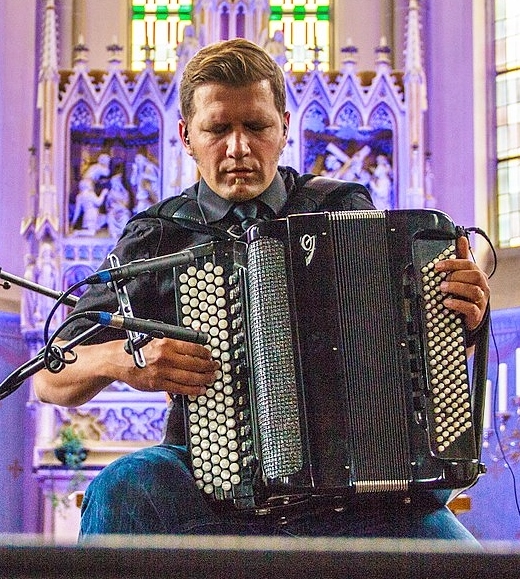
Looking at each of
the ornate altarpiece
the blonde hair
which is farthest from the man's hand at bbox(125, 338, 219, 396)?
the ornate altarpiece

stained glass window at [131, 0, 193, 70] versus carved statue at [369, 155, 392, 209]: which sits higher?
stained glass window at [131, 0, 193, 70]

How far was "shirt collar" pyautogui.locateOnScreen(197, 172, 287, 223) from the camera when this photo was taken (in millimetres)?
2262

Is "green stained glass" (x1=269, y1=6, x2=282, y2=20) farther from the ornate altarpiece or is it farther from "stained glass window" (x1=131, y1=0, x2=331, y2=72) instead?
the ornate altarpiece

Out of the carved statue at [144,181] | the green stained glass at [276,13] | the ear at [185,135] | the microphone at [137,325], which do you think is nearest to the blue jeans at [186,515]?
the microphone at [137,325]

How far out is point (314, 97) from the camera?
6723 mm

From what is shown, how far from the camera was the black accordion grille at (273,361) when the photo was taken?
191 centimetres

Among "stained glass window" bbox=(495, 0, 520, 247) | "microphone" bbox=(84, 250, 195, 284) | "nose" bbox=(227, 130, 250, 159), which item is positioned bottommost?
"microphone" bbox=(84, 250, 195, 284)

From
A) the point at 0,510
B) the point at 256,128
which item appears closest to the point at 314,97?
the point at 0,510

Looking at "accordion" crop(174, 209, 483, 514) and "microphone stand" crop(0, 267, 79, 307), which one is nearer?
"accordion" crop(174, 209, 483, 514)

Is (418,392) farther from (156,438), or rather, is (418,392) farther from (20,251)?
(20,251)

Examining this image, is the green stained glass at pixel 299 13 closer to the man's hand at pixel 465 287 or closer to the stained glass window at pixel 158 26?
the stained glass window at pixel 158 26

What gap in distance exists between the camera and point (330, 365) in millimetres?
1941

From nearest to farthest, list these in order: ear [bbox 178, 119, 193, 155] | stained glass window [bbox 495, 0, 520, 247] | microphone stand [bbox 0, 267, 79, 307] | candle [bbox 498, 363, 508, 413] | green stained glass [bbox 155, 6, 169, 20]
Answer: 1. microphone stand [bbox 0, 267, 79, 307]
2. ear [bbox 178, 119, 193, 155]
3. candle [bbox 498, 363, 508, 413]
4. stained glass window [bbox 495, 0, 520, 247]
5. green stained glass [bbox 155, 6, 169, 20]

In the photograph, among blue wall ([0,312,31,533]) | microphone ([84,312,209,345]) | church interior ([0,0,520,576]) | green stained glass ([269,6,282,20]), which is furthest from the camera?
green stained glass ([269,6,282,20])
